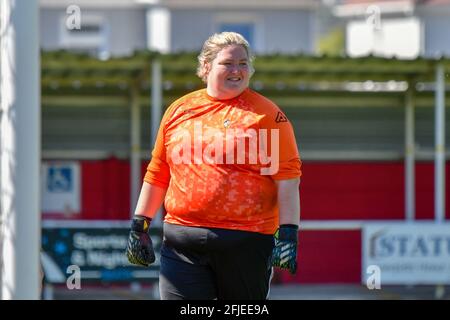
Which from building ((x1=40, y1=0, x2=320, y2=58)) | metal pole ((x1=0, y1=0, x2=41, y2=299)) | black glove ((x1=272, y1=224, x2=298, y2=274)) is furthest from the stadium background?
building ((x1=40, y1=0, x2=320, y2=58))

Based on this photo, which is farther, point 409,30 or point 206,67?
point 409,30

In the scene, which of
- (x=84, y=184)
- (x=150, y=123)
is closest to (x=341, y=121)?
(x=150, y=123)

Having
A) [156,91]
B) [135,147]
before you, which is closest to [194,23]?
[135,147]

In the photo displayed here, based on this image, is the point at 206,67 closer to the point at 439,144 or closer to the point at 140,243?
the point at 140,243

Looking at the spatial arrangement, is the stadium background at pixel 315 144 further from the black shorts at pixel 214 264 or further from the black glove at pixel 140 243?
the black shorts at pixel 214 264

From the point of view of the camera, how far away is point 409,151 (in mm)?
15281

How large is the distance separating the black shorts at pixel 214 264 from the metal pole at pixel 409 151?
10317mm

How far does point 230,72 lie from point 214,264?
85cm

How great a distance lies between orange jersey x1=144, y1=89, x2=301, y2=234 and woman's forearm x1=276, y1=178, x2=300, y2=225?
0.03 m

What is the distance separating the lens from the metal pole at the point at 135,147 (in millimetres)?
14805

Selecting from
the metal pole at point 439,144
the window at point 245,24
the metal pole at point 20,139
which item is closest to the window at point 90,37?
the window at point 245,24

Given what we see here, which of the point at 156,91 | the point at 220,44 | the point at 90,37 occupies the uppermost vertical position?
the point at 90,37
